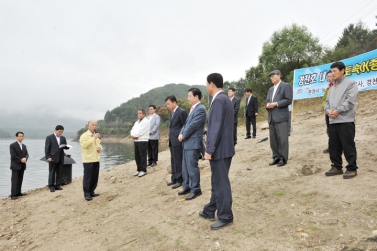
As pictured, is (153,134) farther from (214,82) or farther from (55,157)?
(214,82)

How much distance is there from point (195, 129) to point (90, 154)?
289 centimetres

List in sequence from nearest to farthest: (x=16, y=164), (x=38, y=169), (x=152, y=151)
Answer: (x=16, y=164), (x=152, y=151), (x=38, y=169)

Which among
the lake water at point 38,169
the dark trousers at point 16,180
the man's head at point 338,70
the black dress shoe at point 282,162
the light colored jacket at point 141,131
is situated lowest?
the lake water at point 38,169

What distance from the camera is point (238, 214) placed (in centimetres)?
344

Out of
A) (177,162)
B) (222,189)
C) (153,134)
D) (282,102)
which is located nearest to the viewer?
(222,189)

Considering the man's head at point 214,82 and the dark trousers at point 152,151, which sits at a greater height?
the man's head at point 214,82

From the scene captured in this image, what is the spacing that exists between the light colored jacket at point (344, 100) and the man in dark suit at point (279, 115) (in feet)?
3.20

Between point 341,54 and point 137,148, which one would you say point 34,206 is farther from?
point 341,54

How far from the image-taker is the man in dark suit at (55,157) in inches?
303

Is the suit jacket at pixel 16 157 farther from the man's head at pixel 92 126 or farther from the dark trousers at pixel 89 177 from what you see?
the man's head at pixel 92 126

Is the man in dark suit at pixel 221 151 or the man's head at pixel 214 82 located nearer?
the man in dark suit at pixel 221 151

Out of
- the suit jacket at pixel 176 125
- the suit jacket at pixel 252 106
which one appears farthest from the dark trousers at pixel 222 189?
the suit jacket at pixel 252 106

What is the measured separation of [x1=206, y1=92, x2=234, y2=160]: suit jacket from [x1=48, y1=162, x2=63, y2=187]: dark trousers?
651 cm

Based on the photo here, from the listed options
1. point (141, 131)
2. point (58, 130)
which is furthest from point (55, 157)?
point (141, 131)
